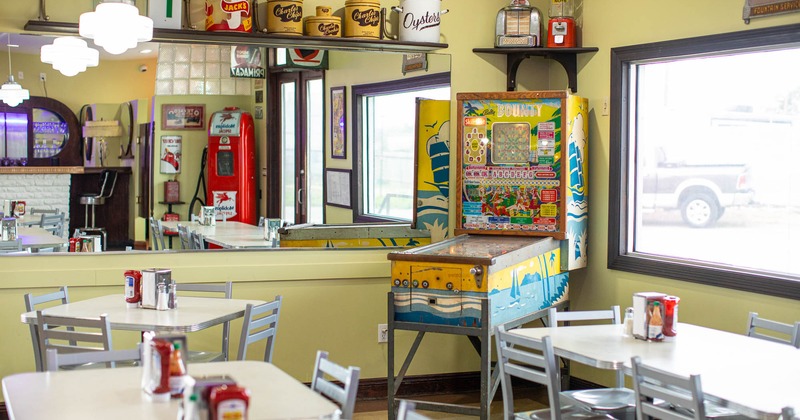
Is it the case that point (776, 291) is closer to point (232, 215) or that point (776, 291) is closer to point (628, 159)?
point (628, 159)

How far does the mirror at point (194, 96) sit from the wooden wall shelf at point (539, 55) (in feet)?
1.23

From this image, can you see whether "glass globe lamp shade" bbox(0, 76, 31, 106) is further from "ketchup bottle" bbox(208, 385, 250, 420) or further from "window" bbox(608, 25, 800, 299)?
"ketchup bottle" bbox(208, 385, 250, 420)

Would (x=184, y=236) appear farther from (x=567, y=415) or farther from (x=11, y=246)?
(x=567, y=415)

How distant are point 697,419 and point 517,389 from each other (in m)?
3.05

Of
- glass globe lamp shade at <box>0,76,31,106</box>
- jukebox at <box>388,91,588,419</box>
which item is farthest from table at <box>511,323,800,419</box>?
glass globe lamp shade at <box>0,76,31,106</box>

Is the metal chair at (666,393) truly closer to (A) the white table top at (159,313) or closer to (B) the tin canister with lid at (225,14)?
(A) the white table top at (159,313)

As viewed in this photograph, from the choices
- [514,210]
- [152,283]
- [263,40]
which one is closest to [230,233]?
[263,40]

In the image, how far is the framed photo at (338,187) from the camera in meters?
5.84

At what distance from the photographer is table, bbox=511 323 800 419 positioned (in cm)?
300

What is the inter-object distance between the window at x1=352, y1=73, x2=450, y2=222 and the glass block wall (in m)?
0.80

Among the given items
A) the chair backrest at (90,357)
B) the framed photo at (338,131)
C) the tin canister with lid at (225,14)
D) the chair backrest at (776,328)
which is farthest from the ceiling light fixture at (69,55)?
the chair backrest at (776,328)

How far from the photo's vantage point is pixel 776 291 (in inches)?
179

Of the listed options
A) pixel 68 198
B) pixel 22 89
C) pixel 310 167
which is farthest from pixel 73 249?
pixel 310 167

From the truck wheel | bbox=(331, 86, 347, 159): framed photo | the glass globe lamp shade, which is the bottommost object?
the truck wheel
